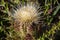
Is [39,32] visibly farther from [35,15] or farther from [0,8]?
[0,8]

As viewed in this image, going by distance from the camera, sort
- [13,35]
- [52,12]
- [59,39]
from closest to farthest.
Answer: [13,35], [59,39], [52,12]

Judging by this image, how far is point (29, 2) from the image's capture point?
69.8 inches

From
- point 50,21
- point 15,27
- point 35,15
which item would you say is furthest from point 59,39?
point 15,27

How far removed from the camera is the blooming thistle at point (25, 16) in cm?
154

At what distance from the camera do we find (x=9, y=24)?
1.71 m

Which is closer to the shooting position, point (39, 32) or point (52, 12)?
point (39, 32)

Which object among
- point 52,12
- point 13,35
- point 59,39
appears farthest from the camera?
point 52,12

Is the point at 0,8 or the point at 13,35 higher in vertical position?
the point at 0,8

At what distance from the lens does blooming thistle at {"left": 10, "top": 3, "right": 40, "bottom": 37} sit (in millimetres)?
1538

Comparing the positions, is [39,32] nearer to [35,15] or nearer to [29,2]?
[35,15]

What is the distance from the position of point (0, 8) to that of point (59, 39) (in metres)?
0.65

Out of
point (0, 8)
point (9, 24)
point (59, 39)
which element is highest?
point (0, 8)

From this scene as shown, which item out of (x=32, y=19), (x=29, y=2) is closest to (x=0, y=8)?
(x=29, y=2)

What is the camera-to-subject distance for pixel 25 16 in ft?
5.14
